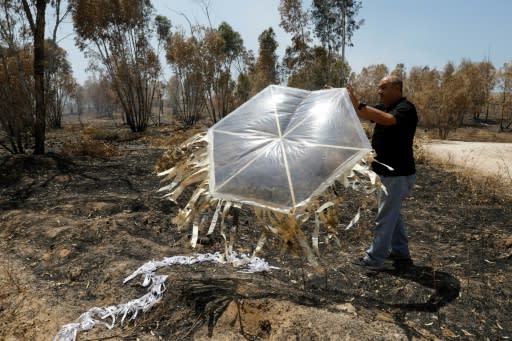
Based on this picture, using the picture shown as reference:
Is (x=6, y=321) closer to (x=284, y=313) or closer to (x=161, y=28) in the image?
(x=284, y=313)

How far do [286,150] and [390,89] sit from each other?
122cm

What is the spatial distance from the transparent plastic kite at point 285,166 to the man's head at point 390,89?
461 mm

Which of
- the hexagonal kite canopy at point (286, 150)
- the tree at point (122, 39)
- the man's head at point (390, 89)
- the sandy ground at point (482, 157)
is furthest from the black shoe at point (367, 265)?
the tree at point (122, 39)

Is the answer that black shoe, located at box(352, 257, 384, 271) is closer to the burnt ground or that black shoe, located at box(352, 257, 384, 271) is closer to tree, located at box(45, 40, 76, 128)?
the burnt ground

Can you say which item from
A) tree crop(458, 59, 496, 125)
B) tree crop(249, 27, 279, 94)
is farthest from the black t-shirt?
tree crop(458, 59, 496, 125)

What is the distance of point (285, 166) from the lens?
2436 millimetres

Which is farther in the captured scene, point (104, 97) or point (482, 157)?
point (104, 97)

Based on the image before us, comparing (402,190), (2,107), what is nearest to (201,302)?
(402,190)

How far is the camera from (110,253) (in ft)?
11.8

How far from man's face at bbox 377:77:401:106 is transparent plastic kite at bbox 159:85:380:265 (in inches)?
18.1

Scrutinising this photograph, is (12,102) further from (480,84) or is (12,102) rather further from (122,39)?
(480,84)

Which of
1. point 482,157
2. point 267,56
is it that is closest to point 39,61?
point 482,157

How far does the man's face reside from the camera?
10.0 ft

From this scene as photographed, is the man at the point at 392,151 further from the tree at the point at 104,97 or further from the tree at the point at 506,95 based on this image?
the tree at the point at 506,95
